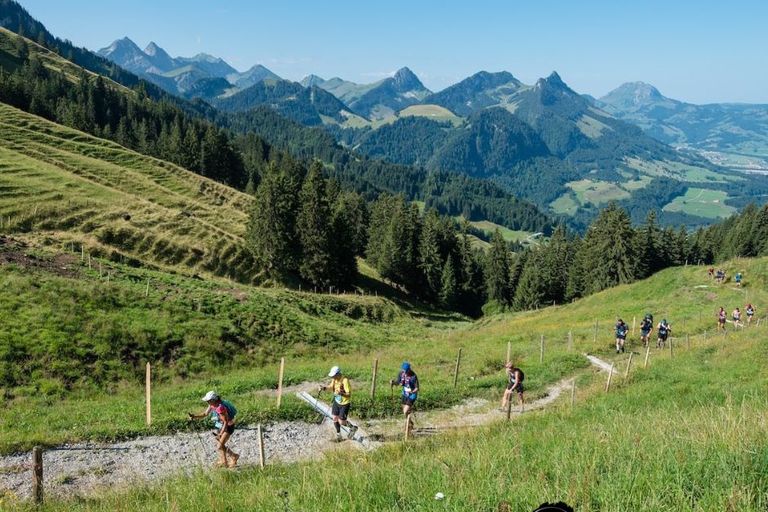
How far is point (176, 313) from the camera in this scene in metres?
30.3

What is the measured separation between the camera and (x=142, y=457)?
48.2 ft

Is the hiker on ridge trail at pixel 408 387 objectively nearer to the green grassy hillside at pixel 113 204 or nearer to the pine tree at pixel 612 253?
the green grassy hillside at pixel 113 204

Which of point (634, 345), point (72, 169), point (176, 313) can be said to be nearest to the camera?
point (176, 313)

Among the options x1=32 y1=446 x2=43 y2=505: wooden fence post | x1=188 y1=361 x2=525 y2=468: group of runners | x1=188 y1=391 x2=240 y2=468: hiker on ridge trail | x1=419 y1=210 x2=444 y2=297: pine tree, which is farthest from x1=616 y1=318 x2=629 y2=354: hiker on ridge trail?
x1=419 y1=210 x2=444 y2=297: pine tree

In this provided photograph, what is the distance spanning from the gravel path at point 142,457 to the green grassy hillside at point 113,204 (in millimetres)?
36895

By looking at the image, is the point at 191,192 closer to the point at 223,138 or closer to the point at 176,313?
the point at 223,138

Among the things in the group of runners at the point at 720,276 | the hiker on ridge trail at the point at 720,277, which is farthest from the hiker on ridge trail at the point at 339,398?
the hiker on ridge trail at the point at 720,277

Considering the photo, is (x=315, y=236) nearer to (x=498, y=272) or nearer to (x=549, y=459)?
(x=498, y=272)

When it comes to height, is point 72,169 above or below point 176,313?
above

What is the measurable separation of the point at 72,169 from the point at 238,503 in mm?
73057

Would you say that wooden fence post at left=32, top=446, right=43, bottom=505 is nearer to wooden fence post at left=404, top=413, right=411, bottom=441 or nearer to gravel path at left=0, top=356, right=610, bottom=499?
gravel path at left=0, top=356, right=610, bottom=499

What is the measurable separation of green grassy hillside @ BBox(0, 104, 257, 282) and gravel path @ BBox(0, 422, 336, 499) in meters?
36.9

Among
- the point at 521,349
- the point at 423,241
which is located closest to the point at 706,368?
the point at 521,349

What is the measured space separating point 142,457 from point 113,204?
51409 millimetres
